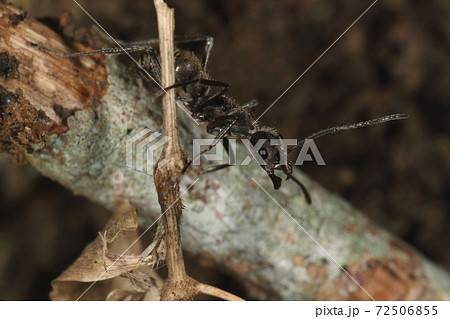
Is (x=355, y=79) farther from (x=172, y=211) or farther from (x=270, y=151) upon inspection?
(x=172, y=211)

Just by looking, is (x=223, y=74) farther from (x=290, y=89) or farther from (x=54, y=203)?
(x=54, y=203)

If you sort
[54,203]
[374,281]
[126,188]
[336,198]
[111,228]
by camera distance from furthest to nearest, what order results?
[54,203], [336,198], [374,281], [126,188], [111,228]

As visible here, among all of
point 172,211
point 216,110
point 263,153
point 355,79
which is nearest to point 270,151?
point 263,153

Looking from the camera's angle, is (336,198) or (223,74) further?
(223,74)

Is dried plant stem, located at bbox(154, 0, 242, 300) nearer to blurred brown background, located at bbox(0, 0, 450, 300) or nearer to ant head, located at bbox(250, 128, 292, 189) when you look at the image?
ant head, located at bbox(250, 128, 292, 189)

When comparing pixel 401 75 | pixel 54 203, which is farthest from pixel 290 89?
pixel 54 203

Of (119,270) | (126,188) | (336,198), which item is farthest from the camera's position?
(336,198)

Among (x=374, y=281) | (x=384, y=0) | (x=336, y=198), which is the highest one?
(x=384, y=0)
